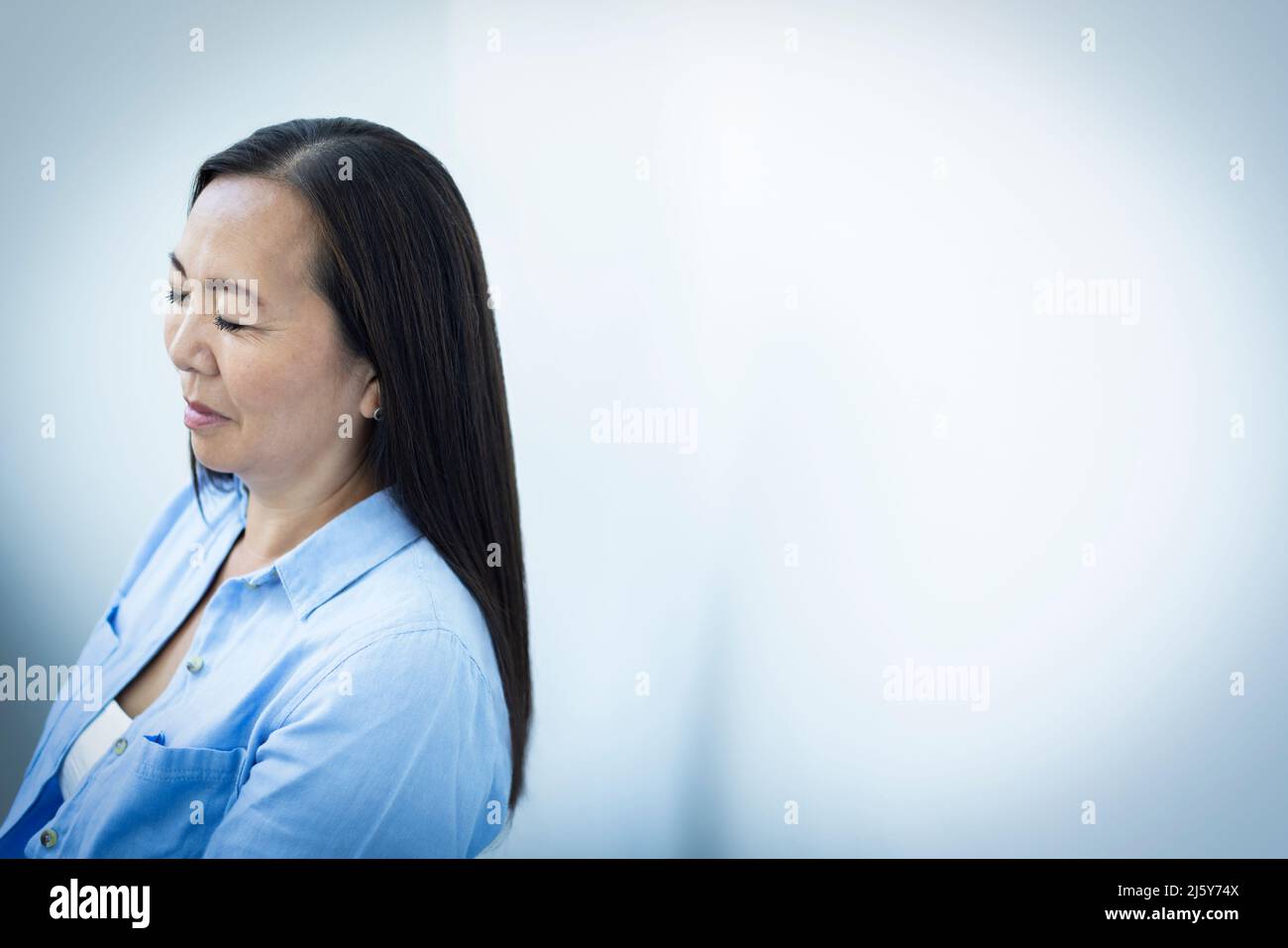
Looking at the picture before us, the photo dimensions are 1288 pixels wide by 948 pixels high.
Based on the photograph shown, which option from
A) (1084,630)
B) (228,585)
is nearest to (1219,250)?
(1084,630)

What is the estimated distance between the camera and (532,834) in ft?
6.15

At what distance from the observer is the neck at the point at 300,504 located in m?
1.48

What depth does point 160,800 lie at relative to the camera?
4.45 feet

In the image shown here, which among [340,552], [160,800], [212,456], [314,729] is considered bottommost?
[160,800]

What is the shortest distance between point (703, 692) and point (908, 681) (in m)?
0.37

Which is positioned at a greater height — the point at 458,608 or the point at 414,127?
the point at 414,127

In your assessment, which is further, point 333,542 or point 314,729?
point 333,542

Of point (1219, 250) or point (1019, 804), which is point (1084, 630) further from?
point (1219, 250)

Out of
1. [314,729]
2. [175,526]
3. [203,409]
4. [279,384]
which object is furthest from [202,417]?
[314,729]

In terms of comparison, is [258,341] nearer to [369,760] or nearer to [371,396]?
[371,396]

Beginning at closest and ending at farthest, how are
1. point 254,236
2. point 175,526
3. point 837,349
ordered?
point 254,236 < point 175,526 < point 837,349

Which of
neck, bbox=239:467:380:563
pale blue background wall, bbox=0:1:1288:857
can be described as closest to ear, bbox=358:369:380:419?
neck, bbox=239:467:380:563

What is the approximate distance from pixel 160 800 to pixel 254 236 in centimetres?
76

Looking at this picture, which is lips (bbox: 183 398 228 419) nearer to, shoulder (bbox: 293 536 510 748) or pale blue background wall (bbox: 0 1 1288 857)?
shoulder (bbox: 293 536 510 748)
